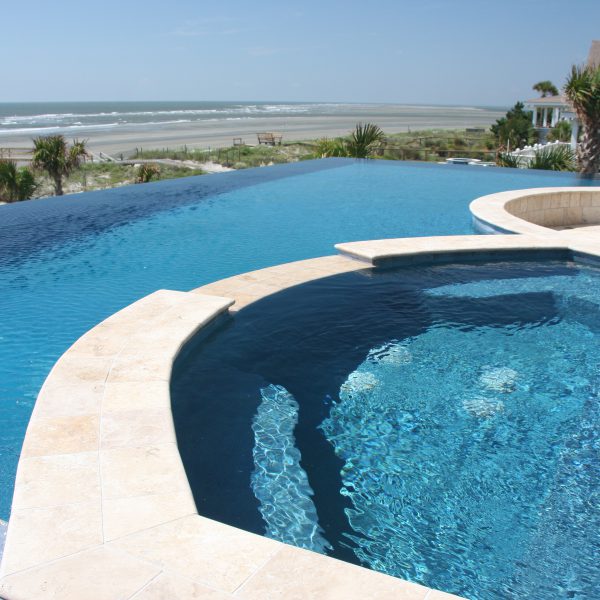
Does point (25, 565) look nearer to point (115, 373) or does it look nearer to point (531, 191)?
point (115, 373)

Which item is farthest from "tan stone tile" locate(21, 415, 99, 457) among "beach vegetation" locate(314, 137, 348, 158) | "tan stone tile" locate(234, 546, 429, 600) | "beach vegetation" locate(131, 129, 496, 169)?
"beach vegetation" locate(131, 129, 496, 169)

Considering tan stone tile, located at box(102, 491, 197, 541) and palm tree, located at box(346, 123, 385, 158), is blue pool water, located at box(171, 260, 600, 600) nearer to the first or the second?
tan stone tile, located at box(102, 491, 197, 541)

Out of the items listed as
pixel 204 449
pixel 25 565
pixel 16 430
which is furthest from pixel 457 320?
pixel 25 565

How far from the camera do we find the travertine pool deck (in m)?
2.77

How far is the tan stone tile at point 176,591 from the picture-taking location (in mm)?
2705

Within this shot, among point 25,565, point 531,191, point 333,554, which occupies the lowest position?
point 333,554

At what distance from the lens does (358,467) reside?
4.35 metres

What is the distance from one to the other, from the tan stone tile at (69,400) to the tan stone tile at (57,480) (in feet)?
1.89

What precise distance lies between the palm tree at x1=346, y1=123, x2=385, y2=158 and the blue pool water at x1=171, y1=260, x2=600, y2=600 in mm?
13570

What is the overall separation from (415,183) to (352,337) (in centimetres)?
1006

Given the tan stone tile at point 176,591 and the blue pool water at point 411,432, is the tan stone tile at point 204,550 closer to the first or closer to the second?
the tan stone tile at point 176,591

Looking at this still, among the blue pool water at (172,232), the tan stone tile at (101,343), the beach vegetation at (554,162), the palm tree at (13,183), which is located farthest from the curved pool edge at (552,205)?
the palm tree at (13,183)

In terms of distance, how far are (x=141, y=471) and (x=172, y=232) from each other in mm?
7916

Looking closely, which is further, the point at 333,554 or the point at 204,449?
the point at 204,449
